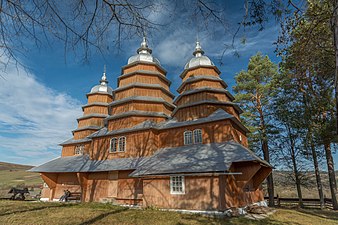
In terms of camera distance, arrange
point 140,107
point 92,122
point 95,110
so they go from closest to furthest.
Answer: point 140,107
point 92,122
point 95,110

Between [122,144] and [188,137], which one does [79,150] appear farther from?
[188,137]

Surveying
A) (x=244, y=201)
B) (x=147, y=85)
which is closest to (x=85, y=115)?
(x=147, y=85)

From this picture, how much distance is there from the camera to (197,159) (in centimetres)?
1283

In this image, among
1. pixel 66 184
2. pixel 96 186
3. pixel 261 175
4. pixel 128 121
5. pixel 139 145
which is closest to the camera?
pixel 261 175

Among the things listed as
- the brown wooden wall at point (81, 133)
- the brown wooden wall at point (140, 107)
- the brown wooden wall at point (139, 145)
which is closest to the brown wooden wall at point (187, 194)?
the brown wooden wall at point (139, 145)

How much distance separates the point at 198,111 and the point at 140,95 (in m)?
6.14

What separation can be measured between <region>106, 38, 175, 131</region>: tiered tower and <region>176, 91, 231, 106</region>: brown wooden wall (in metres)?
2.62

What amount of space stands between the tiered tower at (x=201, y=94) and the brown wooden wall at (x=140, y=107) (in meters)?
2.09

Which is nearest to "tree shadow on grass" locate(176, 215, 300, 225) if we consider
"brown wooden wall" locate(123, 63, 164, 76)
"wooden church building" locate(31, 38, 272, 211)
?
"wooden church building" locate(31, 38, 272, 211)

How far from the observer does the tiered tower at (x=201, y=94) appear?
16031mm

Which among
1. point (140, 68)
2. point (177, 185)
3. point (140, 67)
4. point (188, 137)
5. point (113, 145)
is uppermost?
point (140, 67)

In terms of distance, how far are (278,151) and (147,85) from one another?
15.6 metres

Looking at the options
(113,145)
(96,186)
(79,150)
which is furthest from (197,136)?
(79,150)

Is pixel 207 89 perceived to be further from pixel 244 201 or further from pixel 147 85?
pixel 244 201
